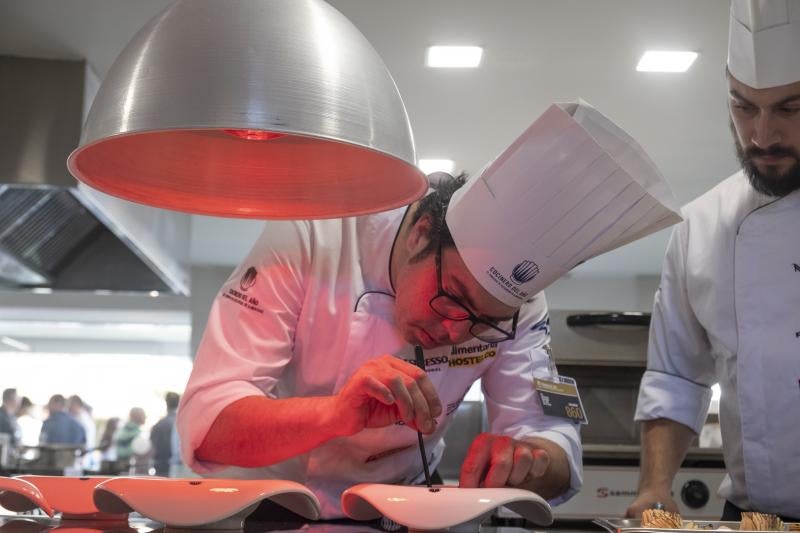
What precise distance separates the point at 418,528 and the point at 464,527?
12 cm

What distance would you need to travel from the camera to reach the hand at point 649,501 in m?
1.33

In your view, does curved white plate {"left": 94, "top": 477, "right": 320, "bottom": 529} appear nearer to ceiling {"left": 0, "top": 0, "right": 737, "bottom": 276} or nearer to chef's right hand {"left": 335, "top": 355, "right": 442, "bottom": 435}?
chef's right hand {"left": 335, "top": 355, "right": 442, "bottom": 435}

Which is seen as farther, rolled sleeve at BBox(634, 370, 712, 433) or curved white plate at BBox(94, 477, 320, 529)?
rolled sleeve at BBox(634, 370, 712, 433)

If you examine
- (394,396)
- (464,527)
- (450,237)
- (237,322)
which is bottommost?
(464,527)

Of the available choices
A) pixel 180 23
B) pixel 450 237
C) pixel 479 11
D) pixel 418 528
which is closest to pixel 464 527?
pixel 418 528

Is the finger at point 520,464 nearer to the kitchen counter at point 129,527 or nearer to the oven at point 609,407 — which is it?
the kitchen counter at point 129,527

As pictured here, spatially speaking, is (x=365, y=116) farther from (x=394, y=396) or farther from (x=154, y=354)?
(x=154, y=354)

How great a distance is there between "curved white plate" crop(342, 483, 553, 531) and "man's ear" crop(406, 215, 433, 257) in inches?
16.8

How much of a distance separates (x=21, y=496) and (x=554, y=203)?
0.75 metres

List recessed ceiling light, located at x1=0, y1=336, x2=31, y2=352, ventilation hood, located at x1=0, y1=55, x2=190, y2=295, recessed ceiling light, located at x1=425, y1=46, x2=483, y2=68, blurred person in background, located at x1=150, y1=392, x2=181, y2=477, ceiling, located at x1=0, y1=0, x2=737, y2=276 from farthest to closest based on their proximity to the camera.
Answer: recessed ceiling light, located at x1=0, y1=336, x2=31, y2=352 → blurred person in background, located at x1=150, y1=392, x2=181, y2=477 → ventilation hood, located at x1=0, y1=55, x2=190, y2=295 → recessed ceiling light, located at x1=425, y1=46, x2=483, y2=68 → ceiling, located at x1=0, y1=0, x2=737, y2=276

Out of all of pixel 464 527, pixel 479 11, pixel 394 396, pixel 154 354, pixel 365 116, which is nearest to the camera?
pixel 365 116

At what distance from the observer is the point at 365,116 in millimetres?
887

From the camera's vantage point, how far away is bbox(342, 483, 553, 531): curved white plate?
0.89 meters

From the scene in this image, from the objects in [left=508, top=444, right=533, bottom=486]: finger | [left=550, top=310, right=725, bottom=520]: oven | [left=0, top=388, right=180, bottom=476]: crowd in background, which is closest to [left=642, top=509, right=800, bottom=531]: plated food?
[left=508, top=444, right=533, bottom=486]: finger
